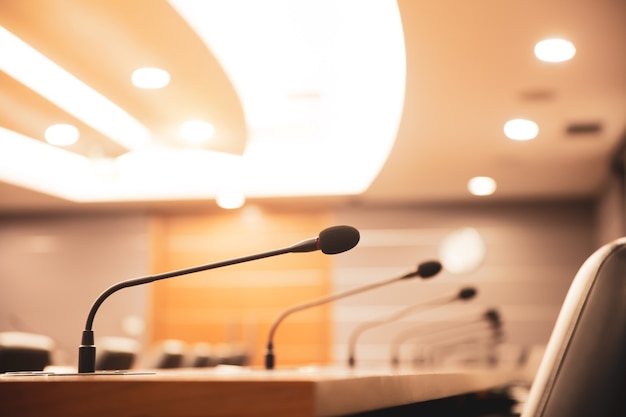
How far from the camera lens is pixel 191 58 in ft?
16.1

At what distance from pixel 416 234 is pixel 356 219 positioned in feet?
2.23

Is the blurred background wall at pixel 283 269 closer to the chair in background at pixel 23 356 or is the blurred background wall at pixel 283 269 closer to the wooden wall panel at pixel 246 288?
the wooden wall panel at pixel 246 288

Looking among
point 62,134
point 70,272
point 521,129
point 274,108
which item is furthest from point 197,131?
point 70,272

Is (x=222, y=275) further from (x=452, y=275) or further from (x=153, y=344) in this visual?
(x=452, y=275)

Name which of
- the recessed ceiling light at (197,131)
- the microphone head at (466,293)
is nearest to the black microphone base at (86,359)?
the microphone head at (466,293)

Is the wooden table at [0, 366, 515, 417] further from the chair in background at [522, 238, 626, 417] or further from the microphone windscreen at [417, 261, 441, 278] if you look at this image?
the microphone windscreen at [417, 261, 441, 278]

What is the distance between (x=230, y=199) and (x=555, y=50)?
4754mm

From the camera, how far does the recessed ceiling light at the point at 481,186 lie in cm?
793

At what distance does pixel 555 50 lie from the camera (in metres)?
4.63

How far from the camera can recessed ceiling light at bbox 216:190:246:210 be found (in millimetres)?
8586

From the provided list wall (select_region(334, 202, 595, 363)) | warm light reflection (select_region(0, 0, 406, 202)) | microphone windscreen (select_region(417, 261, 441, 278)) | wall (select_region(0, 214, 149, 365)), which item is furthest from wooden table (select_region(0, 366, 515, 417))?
wall (select_region(0, 214, 149, 365))

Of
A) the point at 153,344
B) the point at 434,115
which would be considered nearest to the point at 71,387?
the point at 434,115

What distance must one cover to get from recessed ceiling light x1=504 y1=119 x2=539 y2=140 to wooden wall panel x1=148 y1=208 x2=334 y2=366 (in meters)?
3.17

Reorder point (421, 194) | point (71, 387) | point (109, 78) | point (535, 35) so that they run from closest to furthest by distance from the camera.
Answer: point (71, 387), point (535, 35), point (109, 78), point (421, 194)
